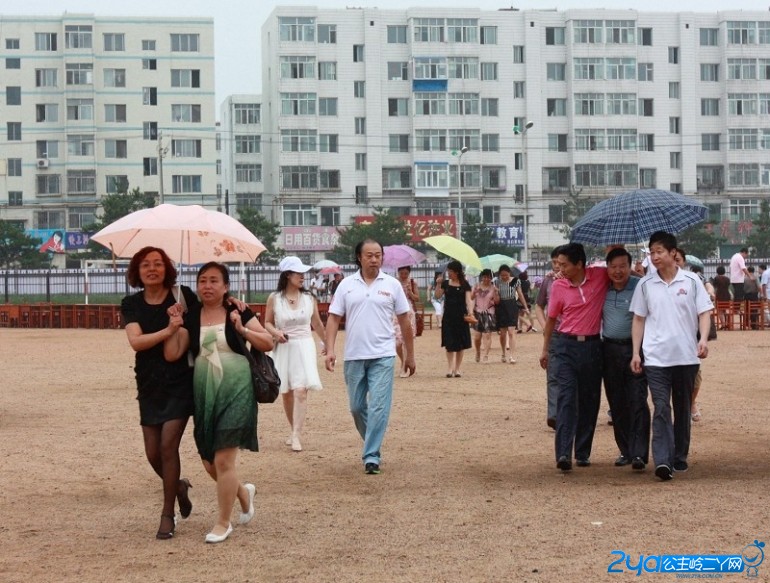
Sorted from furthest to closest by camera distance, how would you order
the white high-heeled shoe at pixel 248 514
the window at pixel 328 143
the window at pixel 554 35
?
the window at pixel 554 35 → the window at pixel 328 143 → the white high-heeled shoe at pixel 248 514

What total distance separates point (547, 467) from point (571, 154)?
223 ft

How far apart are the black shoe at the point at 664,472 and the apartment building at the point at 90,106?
66.1 m

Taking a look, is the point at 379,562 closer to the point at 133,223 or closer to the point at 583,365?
the point at 133,223

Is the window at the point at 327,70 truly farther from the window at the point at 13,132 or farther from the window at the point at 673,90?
the window at the point at 673,90

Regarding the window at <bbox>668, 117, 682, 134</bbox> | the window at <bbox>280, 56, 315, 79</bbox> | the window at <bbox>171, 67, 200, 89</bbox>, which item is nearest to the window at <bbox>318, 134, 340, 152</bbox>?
the window at <bbox>280, 56, 315, 79</bbox>

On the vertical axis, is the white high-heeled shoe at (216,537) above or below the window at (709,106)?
below

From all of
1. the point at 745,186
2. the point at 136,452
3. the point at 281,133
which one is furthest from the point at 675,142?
the point at 136,452

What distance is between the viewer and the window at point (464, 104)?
248 feet

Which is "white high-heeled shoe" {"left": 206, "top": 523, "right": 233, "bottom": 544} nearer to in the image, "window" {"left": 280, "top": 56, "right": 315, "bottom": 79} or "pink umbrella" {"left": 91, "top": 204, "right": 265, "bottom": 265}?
"pink umbrella" {"left": 91, "top": 204, "right": 265, "bottom": 265}

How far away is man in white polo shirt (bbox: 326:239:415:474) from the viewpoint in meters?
10.1

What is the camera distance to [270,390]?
299 inches

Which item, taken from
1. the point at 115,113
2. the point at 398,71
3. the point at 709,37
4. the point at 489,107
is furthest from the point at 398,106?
the point at 709,37

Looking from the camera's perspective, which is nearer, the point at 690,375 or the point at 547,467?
the point at 690,375

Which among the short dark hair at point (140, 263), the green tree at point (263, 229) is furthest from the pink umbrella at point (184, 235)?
the green tree at point (263, 229)
